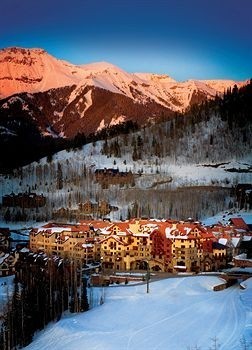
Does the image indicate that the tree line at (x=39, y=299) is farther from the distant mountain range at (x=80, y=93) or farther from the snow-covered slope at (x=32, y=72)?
the snow-covered slope at (x=32, y=72)

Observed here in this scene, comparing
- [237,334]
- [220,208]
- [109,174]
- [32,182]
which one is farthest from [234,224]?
[32,182]

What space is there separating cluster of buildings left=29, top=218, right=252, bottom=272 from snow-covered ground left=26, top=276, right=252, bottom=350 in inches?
113

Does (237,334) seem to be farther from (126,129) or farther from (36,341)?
(126,129)

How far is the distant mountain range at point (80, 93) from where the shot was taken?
104 m

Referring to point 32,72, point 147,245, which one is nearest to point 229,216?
point 147,245

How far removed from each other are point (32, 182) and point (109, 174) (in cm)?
599

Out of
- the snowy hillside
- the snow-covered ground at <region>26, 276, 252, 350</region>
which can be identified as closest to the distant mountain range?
the snowy hillside

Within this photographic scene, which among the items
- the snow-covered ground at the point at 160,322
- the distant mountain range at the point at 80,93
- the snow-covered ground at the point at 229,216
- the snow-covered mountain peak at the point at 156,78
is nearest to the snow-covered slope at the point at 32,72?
the distant mountain range at the point at 80,93

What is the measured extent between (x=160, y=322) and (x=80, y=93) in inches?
4339

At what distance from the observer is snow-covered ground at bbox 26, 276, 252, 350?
11148 millimetres

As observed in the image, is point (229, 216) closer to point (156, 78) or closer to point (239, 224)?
point (239, 224)

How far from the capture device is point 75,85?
425ft

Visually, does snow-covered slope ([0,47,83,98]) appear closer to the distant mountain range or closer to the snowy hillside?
the distant mountain range

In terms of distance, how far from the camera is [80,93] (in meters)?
121
